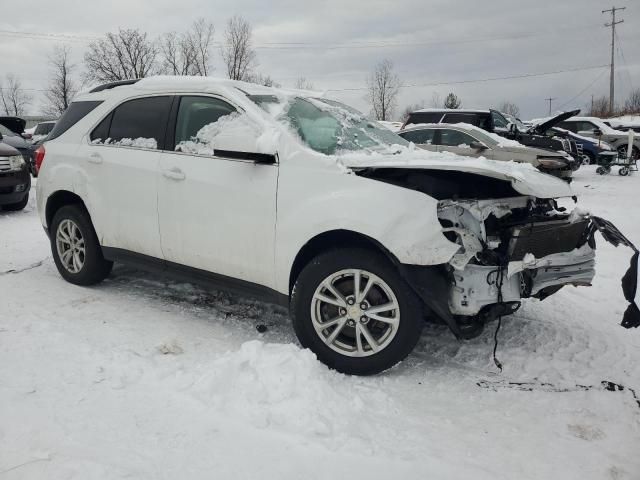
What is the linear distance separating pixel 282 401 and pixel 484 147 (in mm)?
9188

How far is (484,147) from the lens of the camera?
10672mm

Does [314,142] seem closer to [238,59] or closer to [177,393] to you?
[177,393]

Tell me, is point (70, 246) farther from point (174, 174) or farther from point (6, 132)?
point (6, 132)

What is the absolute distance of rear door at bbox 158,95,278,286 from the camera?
11.1 ft

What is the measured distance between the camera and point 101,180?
171 inches

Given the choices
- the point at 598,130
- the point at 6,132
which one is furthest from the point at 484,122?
the point at 6,132

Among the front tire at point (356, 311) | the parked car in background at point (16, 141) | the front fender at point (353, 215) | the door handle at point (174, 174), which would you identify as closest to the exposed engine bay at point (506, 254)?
the front fender at point (353, 215)

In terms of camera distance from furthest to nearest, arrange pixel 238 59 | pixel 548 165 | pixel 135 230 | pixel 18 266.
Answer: pixel 238 59 < pixel 548 165 < pixel 18 266 < pixel 135 230

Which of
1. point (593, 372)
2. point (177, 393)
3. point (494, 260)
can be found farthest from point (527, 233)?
point (177, 393)

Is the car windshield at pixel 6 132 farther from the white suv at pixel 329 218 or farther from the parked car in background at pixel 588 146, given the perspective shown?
the parked car in background at pixel 588 146

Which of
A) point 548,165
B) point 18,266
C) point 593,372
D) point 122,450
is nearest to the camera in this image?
point 122,450

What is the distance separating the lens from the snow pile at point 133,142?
408 centimetres

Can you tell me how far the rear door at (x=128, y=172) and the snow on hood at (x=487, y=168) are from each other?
167 cm

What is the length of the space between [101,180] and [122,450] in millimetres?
2659
